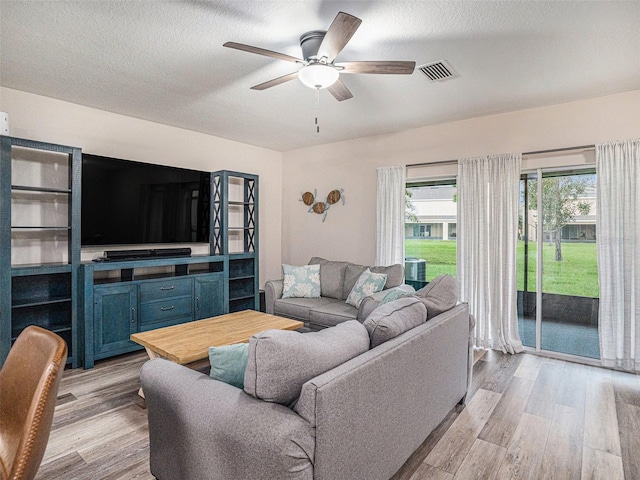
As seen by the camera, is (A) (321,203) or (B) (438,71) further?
(A) (321,203)

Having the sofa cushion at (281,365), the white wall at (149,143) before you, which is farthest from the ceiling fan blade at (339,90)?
the white wall at (149,143)

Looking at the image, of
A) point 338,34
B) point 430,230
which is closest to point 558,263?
point 430,230

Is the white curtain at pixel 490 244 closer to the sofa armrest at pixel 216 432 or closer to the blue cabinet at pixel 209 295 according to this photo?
the blue cabinet at pixel 209 295

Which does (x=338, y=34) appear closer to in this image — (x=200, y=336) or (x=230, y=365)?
(x=230, y=365)

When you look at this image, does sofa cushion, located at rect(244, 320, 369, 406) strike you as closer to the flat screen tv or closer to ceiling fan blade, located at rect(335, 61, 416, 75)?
ceiling fan blade, located at rect(335, 61, 416, 75)

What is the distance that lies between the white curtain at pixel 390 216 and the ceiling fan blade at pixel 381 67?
235 cm

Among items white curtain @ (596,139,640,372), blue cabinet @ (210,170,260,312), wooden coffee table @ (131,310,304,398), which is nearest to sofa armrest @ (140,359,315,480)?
wooden coffee table @ (131,310,304,398)

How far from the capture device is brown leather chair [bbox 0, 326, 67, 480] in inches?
39.4

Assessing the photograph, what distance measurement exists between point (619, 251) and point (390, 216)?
236 cm

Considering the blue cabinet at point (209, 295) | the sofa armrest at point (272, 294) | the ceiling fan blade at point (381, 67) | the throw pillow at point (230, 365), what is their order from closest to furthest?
the throw pillow at point (230, 365)
the ceiling fan blade at point (381, 67)
the blue cabinet at point (209, 295)
the sofa armrest at point (272, 294)

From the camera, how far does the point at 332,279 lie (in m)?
4.57

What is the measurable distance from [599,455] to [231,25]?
3.48 metres

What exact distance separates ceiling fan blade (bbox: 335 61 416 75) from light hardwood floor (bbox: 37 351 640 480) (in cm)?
239

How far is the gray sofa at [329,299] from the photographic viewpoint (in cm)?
384
